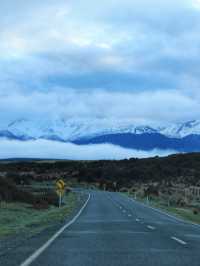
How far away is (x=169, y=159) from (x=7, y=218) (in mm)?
121432

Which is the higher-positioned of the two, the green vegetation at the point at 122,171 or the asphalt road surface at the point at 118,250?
the green vegetation at the point at 122,171

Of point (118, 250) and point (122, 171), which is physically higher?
point (122, 171)

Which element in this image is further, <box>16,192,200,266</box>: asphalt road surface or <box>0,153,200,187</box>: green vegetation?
<box>0,153,200,187</box>: green vegetation

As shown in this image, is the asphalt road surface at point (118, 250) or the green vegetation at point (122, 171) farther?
the green vegetation at point (122, 171)

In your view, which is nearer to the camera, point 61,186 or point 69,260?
point 69,260

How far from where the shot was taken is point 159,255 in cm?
1415

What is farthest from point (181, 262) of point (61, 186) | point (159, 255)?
point (61, 186)

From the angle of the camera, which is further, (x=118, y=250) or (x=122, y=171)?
(x=122, y=171)

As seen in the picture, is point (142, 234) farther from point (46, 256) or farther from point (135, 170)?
point (135, 170)

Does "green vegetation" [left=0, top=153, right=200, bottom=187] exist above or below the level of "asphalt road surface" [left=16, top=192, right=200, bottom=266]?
above

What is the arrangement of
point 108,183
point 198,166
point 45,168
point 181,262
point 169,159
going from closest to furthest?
point 181,262
point 108,183
point 198,166
point 169,159
point 45,168

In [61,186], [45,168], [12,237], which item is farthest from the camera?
[45,168]

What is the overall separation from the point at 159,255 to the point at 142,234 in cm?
695

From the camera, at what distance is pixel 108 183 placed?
12206cm
